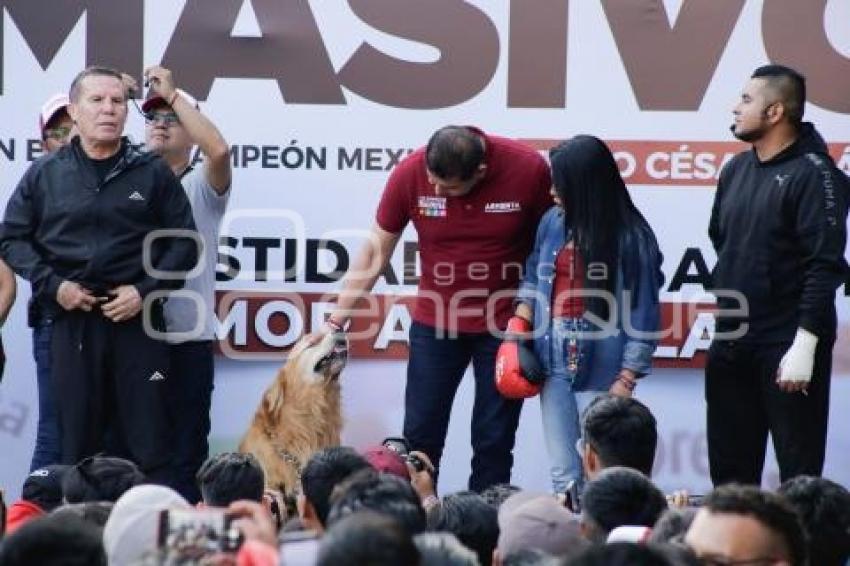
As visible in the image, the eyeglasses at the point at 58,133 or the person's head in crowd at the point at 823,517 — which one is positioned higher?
the eyeglasses at the point at 58,133

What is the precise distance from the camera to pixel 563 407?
25.0ft

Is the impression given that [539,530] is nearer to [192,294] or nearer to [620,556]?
[620,556]

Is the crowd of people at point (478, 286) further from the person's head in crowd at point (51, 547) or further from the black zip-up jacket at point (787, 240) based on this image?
the person's head in crowd at point (51, 547)

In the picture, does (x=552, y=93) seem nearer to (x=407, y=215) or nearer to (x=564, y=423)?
(x=407, y=215)

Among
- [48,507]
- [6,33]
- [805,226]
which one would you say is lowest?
[48,507]

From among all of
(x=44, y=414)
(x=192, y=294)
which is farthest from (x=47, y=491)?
(x=192, y=294)

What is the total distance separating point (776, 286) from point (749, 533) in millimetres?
3211

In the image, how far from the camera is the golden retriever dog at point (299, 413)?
8258 mm

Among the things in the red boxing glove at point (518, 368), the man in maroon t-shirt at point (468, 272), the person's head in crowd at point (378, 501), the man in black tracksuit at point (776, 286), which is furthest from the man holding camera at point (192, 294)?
the person's head in crowd at point (378, 501)

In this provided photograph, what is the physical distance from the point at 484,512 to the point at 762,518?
1.51 m

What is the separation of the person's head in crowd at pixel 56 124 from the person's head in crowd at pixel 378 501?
3.62 m

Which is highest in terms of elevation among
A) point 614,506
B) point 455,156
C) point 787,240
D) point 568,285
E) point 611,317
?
point 455,156

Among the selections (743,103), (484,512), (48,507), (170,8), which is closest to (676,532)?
(484,512)

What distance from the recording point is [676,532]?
4977 millimetres
